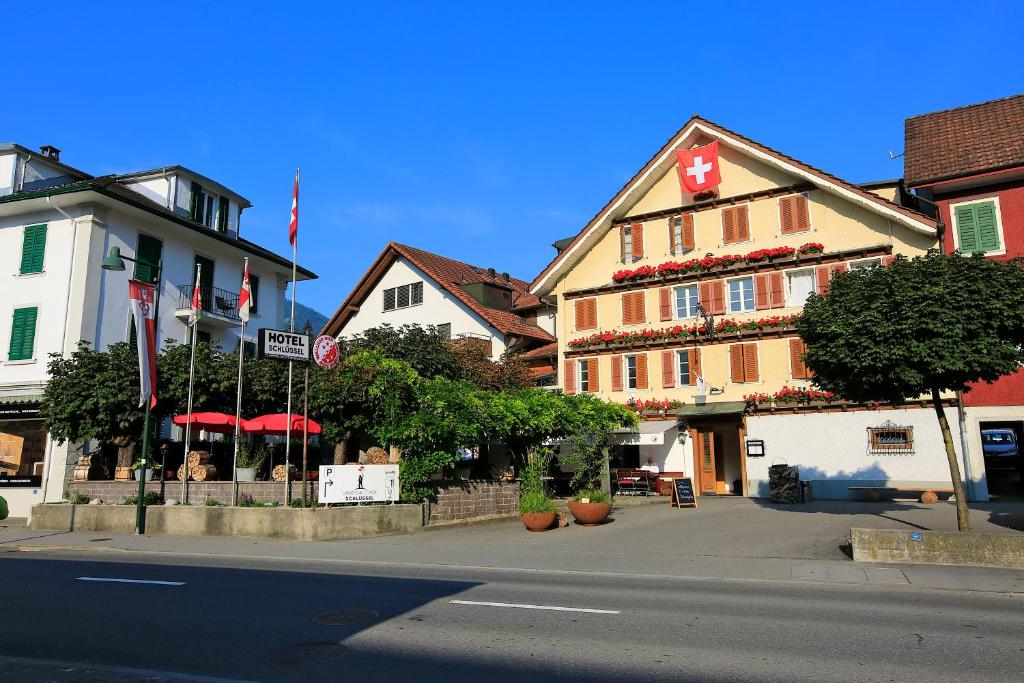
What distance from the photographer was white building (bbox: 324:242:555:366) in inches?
1481

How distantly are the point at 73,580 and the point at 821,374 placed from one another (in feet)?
47.1

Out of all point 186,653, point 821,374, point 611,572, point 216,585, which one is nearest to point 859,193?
point 821,374

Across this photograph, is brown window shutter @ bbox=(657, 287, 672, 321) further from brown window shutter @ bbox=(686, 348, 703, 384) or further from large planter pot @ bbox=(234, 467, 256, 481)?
large planter pot @ bbox=(234, 467, 256, 481)

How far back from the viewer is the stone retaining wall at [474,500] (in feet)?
68.0

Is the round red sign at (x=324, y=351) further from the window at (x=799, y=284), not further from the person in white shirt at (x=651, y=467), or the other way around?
the window at (x=799, y=284)

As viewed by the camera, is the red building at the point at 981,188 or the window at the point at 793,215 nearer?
the red building at the point at 981,188

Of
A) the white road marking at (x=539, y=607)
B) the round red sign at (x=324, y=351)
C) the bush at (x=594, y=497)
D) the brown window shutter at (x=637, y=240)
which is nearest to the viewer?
the white road marking at (x=539, y=607)

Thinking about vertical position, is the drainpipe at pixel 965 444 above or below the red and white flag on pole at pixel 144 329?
below

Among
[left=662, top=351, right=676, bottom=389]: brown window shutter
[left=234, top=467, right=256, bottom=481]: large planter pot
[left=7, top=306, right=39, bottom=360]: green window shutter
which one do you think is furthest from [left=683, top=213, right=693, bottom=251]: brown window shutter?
[left=7, top=306, right=39, bottom=360]: green window shutter

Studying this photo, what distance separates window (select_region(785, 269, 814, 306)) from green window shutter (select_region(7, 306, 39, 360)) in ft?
93.1

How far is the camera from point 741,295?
98.5ft

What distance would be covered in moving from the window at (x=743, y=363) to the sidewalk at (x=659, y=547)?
7444 mm

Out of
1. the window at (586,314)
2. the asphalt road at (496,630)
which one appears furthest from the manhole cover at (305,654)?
the window at (586,314)

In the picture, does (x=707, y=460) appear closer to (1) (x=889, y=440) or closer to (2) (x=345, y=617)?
(1) (x=889, y=440)
